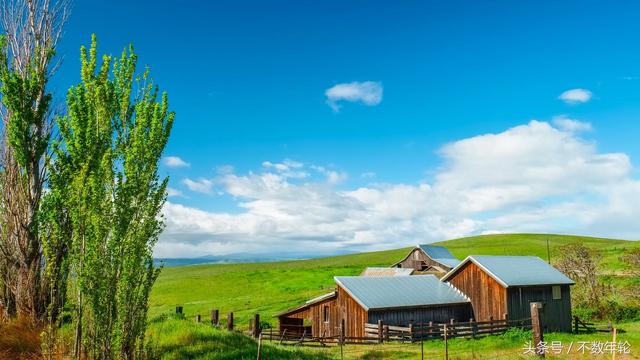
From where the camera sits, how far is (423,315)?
36.8 m

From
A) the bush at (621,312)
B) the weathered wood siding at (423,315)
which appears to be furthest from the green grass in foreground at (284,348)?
the bush at (621,312)

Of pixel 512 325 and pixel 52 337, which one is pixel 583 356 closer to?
pixel 512 325

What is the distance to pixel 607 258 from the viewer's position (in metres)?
77.1

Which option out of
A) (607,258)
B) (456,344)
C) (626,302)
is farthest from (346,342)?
(607,258)

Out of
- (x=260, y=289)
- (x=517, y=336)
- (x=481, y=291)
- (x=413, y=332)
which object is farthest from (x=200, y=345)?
(x=260, y=289)

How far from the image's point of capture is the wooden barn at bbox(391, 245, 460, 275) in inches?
2589

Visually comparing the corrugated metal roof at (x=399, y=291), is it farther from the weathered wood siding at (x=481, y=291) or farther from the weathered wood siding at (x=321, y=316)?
the weathered wood siding at (x=321, y=316)

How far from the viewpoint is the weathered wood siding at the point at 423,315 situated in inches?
1377

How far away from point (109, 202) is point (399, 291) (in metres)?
26.8

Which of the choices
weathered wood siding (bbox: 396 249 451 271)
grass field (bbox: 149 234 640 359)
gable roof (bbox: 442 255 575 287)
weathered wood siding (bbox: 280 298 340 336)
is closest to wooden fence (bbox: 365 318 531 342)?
grass field (bbox: 149 234 640 359)

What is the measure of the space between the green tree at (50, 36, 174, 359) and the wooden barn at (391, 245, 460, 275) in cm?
5345

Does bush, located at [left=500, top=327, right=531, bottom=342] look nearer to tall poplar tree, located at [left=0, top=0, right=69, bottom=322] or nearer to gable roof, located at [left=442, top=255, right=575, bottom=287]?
gable roof, located at [left=442, top=255, right=575, bottom=287]

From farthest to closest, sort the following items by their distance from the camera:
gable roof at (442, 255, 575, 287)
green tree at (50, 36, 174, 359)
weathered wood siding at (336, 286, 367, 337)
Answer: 1. gable roof at (442, 255, 575, 287)
2. weathered wood siding at (336, 286, 367, 337)
3. green tree at (50, 36, 174, 359)

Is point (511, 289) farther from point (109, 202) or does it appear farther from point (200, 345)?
point (109, 202)
